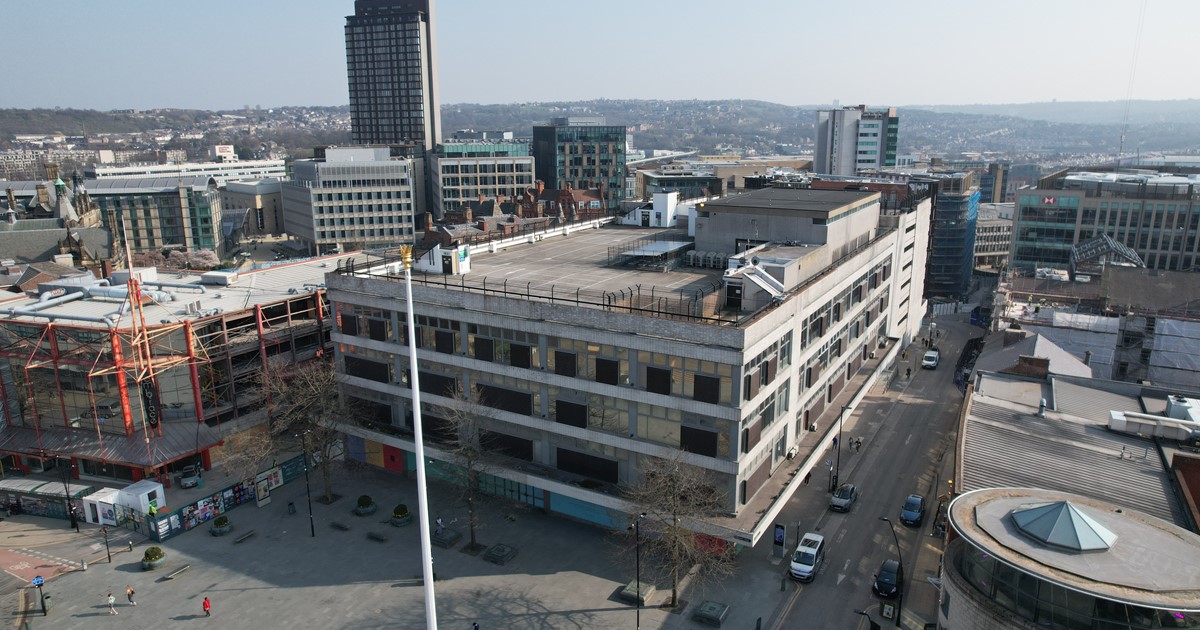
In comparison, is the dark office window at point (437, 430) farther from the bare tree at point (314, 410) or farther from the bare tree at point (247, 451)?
the bare tree at point (247, 451)

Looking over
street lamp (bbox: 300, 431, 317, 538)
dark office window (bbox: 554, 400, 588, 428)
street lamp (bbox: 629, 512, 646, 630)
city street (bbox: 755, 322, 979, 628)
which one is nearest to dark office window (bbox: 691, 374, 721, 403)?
street lamp (bbox: 629, 512, 646, 630)

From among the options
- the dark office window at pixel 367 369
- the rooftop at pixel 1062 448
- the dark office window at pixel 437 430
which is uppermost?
the dark office window at pixel 367 369

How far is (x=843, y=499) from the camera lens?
48938 mm

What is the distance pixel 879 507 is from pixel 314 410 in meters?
37.2

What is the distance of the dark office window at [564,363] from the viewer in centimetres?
4319

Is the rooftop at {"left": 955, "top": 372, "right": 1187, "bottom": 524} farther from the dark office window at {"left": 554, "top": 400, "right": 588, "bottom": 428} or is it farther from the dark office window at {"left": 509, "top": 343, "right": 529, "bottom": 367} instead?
the dark office window at {"left": 509, "top": 343, "right": 529, "bottom": 367}

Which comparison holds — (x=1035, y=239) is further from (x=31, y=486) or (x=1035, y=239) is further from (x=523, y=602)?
(x=31, y=486)

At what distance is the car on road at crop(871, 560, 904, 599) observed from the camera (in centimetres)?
3875

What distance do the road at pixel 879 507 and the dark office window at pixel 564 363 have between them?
15859 mm

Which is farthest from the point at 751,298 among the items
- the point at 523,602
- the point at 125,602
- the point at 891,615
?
the point at 125,602

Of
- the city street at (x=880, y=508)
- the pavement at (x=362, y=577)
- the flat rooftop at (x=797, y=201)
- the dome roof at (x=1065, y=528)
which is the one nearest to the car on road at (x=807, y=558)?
the city street at (x=880, y=508)

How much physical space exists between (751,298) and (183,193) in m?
122

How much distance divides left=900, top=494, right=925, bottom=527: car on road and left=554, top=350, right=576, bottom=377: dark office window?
22648 mm

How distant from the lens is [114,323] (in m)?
50.6
